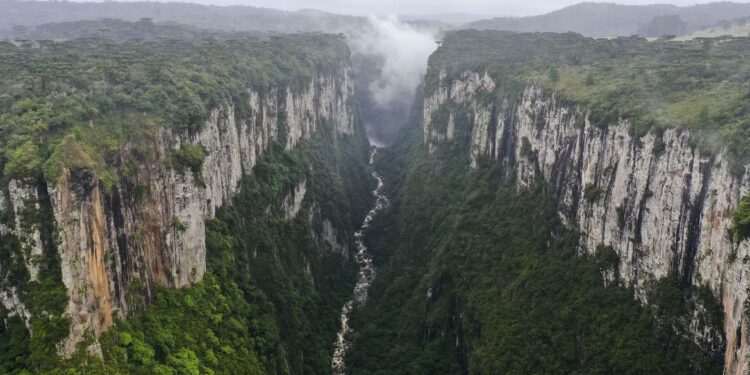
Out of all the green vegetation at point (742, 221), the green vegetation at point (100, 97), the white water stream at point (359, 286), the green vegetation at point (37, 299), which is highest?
the green vegetation at point (100, 97)

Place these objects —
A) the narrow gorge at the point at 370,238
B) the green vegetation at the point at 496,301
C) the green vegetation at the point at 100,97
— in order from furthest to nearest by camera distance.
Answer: the green vegetation at the point at 496,301 → the green vegetation at the point at 100,97 → the narrow gorge at the point at 370,238

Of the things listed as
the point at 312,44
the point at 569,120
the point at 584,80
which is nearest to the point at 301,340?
the point at 569,120

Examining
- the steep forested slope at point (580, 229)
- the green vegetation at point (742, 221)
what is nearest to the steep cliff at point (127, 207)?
the steep forested slope at point (580, 229)

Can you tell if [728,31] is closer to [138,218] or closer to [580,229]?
[580,229]

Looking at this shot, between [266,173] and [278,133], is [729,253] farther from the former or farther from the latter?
[278,133]

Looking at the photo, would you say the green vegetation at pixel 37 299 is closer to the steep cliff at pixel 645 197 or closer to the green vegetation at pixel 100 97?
the green vegetation at pixel 100 97

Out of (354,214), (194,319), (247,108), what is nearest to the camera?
(194,319)
